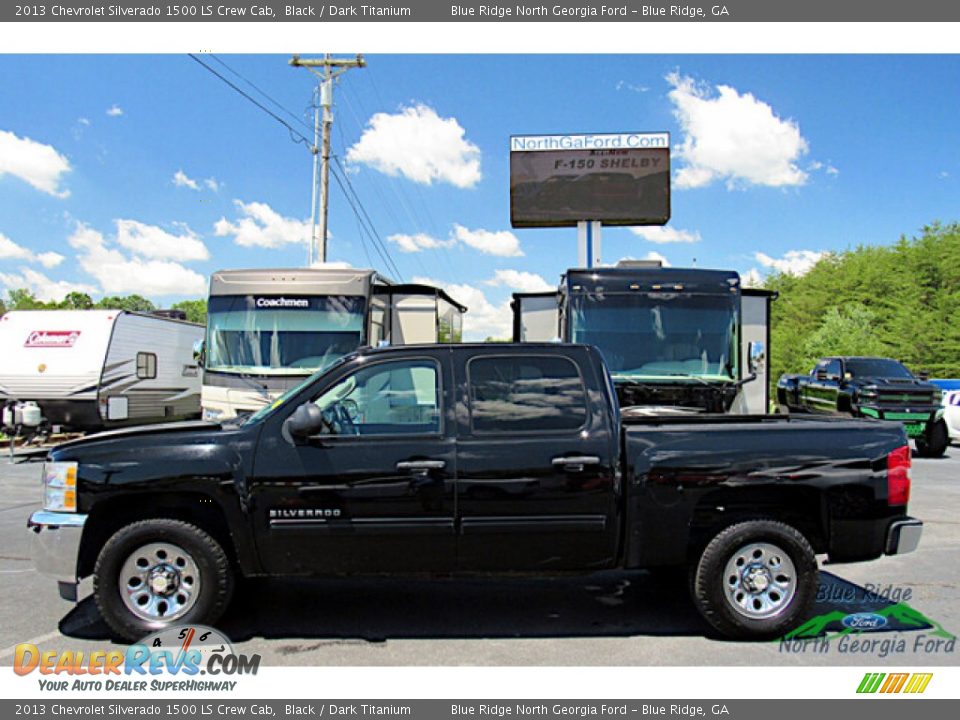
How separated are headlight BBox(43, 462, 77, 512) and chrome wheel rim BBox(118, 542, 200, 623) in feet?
1.71

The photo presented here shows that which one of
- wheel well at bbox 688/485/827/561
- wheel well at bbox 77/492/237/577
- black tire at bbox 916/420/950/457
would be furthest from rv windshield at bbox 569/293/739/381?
black tire at bbox 916/420/950/457

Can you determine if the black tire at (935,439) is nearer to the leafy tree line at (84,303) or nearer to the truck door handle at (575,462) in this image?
the truck door handle at (575,462)

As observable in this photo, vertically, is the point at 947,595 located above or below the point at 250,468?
below

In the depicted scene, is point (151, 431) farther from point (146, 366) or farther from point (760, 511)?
point (146, 366)

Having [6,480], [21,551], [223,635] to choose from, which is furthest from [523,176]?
[223,635]

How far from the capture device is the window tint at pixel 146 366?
1656 cm

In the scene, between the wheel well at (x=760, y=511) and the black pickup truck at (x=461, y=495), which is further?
the wheel well at (x=760, y=511)

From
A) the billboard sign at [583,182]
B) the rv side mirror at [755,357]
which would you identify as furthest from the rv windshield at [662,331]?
the billboard sign at [583,182]

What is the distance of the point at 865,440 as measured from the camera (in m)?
4.82

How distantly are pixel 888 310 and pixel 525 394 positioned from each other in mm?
55591

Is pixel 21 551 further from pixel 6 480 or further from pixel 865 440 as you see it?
pixel 865 440

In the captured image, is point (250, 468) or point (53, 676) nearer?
point (53, 676)

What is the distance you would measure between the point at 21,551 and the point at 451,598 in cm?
455

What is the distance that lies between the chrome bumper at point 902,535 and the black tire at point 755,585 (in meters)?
0.54
